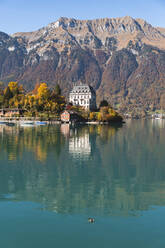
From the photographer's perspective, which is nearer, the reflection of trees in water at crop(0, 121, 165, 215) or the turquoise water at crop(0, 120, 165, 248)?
the turquoise water at crop(0, 120, 165, 248)

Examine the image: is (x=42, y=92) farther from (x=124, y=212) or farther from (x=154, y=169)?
(x=124, y=212)

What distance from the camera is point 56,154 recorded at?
194 feet

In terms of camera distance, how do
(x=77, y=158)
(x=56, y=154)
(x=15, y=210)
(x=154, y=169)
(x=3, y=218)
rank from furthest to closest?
1. (x=56, y=154)
2. (x=77, y=158)
3. (x=154, y=169)
4. (x=15, y=210)
5. (x=3, y=218)

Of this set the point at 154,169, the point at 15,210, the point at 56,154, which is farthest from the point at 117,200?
the point at 56,154

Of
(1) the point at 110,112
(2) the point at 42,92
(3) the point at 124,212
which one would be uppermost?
(2) the point at 42,92

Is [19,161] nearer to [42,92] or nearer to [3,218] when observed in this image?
[3,218]

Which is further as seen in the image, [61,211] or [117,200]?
[117,200]

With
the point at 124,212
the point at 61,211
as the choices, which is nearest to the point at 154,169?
the point at 124,212

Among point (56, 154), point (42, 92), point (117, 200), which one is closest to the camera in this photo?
point (117, 200)

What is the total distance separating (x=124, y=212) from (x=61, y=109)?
168850 mm

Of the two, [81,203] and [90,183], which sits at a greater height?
[90,183]

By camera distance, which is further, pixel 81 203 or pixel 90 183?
pixel 90 183

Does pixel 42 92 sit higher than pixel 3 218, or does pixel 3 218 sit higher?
pixel 42 92

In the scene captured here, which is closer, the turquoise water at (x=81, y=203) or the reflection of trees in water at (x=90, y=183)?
the turquoise water at (x=81, y=203)
